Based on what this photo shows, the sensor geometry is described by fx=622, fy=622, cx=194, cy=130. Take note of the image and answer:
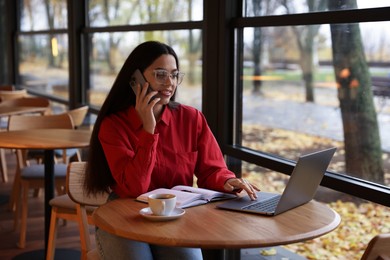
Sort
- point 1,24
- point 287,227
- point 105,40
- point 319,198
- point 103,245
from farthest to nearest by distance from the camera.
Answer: point 1,24, point 105,40, point 319,198, point 103,245, point 287,227

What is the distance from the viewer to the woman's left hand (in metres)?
2.35

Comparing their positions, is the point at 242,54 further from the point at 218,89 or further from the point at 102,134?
the point at 102,134

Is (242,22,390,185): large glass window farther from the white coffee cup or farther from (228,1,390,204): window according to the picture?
the white coffee cup

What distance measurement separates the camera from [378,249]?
64.5 inches

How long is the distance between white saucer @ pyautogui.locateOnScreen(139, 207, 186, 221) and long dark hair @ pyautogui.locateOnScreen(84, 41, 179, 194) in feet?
1.50

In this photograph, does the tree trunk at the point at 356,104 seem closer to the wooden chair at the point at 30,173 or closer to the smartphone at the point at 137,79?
the smartphone at the point at 137,79

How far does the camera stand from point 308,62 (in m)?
3.40

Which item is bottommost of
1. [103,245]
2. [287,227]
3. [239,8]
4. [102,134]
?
[103,245]

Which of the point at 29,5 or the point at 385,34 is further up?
the point at 29,5

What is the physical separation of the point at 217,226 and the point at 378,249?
0.54 meters

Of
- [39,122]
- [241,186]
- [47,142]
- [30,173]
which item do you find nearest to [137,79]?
[241,186]

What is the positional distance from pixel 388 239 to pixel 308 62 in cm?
187

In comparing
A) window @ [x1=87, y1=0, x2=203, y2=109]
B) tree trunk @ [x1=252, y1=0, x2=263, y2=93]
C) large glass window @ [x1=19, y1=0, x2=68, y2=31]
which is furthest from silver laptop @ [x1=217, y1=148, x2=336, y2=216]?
large glass window @ [x1=19, y1=0, x2=68, y2=31]

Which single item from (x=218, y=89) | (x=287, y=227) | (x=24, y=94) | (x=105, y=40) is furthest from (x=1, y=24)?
(x=287, y=227)
